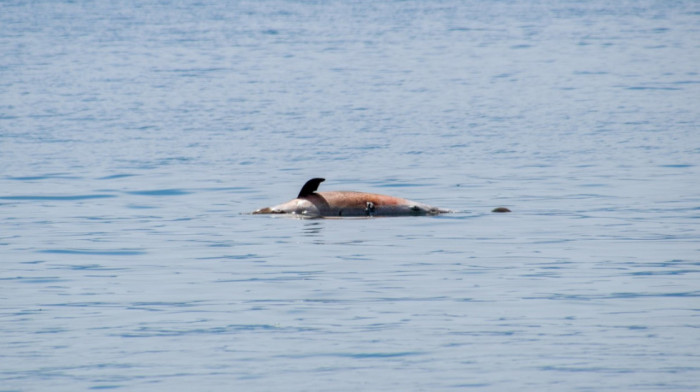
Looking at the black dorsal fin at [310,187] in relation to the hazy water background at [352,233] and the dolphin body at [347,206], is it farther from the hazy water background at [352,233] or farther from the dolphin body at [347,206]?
the hazy water background at [352,233]

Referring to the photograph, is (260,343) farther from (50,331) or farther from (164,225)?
(164,225)

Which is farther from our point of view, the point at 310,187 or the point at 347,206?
the point at 347,206

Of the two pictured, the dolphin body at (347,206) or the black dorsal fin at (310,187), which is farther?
the dolphin body at (347,206)

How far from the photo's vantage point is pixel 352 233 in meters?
16.7

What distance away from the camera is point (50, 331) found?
36.0ft

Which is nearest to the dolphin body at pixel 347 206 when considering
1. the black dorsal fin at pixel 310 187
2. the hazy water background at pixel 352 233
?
the black dorsal fin at pixel 310 187

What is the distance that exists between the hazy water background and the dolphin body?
383 mm

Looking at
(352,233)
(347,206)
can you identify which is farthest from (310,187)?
(352,233)

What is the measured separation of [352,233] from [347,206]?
5.74 feet

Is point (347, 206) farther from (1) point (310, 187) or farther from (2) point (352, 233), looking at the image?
(2) point (352, 233)

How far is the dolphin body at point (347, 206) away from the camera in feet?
60.3

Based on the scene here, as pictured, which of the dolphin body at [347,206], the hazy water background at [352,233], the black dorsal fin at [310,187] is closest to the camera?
the hazy water background at [352,233]

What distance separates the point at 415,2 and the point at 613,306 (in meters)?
97.5

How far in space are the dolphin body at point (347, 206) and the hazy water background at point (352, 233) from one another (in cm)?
38
